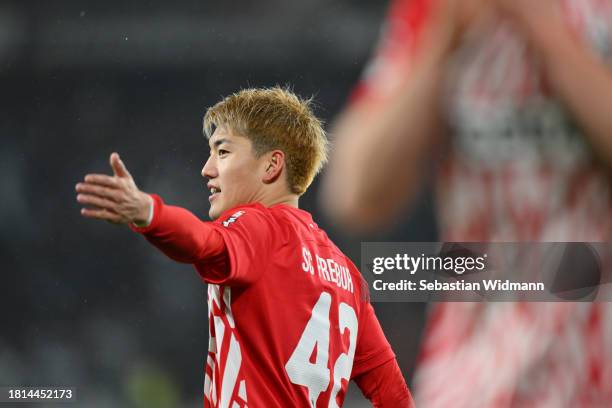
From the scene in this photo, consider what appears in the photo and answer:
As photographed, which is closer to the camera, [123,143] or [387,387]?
[387,387]

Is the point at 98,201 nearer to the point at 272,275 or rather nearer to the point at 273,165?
the point at 272,275

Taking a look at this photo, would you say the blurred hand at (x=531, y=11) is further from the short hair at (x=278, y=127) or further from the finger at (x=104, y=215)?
the short hair at (x=278, y=127)

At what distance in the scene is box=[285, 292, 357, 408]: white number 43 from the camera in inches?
82.4

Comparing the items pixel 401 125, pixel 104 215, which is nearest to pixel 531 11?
pixel 401 125

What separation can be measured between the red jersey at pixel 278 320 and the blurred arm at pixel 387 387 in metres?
0.18

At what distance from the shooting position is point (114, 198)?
1.46 m

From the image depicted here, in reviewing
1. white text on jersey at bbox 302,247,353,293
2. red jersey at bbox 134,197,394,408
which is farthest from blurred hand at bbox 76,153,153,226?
white text on jersey at bbox 302,247,353,293

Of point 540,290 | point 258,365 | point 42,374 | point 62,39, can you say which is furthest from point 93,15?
point 540,290

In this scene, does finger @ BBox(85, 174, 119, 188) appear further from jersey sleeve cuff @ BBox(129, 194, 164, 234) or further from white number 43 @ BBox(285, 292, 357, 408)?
white number 43 @ BBox(285, 292, 357, 408)

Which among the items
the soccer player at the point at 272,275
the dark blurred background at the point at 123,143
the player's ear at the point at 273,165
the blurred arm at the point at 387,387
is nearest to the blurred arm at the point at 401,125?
the soccer player at the point at 272,275

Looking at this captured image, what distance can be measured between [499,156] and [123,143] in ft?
10.6

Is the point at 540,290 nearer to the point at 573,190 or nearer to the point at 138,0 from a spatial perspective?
the point at 573,190

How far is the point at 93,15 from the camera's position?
379 centimetres

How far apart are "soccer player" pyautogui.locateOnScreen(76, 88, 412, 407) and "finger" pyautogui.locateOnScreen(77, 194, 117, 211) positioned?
Result: 0.10 meters
